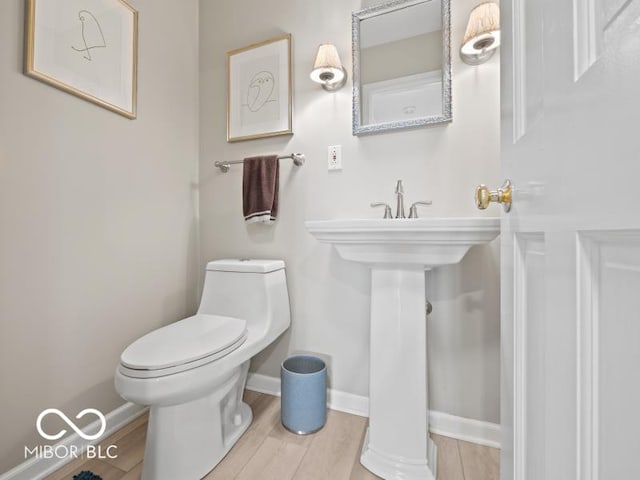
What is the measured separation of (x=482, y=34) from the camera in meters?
1.05

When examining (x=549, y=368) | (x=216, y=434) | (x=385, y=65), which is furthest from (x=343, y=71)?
(x=216, y=434)

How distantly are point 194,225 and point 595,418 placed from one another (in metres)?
1.69

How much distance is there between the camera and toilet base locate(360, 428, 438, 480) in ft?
3.06

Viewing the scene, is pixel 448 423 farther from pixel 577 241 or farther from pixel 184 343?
pixel 577 241

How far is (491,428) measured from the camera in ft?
3.66

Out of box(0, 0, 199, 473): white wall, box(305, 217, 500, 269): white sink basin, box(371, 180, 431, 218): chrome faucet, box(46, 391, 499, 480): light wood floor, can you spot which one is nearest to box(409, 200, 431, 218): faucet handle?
box(371, 180, 431, 218): chrome faucet

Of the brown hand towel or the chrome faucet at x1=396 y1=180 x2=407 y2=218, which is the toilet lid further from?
the chrome faucet at x1=396 y1=180 x2=407 y2=218

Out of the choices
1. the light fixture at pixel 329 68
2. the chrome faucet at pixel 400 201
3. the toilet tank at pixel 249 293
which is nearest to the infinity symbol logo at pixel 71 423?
the toilet tank at pixel 249 293

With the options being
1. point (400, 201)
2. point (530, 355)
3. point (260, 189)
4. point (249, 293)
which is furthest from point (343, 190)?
point (530, 355)

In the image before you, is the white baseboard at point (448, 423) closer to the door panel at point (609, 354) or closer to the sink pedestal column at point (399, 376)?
the sink pedestal column at point (399, 376)

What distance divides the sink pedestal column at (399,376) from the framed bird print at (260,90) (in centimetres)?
95

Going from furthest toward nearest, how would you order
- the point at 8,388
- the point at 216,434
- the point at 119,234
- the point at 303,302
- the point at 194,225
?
the point at 194,225 → the point at 303,302 → the point at 119,234 → the point at 216,434 → the point at 8,388

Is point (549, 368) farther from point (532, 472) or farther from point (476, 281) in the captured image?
point (476, 281)

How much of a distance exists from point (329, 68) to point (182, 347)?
128cm
